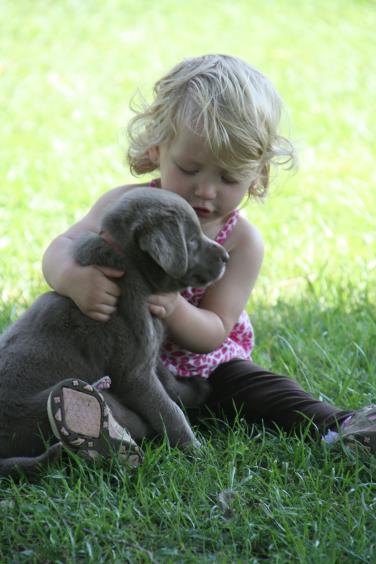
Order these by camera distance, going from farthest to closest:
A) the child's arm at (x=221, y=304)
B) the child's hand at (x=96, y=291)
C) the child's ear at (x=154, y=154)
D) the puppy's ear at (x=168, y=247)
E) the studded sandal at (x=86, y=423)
Answer: the child's ear at (x=154, y=154) < the child's arm at (x=221, y=304) < the child's hand at (x=96, y=291) < the puppy's ear at (x=168, y=247) < the studded sandal at (x=86, y=423)

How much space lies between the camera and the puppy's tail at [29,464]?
301cm

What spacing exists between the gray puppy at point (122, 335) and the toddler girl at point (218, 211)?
0.09 metres

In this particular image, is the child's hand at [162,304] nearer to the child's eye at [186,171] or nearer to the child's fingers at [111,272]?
the child's fingers at [111,272]

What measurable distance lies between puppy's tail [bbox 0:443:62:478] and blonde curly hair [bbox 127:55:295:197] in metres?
A: 1.46

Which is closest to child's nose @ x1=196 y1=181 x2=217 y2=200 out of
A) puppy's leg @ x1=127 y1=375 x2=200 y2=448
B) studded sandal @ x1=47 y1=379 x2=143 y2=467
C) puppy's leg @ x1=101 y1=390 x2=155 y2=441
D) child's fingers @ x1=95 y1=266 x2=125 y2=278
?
child's fingers @ x1=95 y1=266 x2=125 y2=278

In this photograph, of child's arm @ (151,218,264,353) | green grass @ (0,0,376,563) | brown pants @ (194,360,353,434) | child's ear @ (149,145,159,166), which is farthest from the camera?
child's ear @ (149,145,159,166)

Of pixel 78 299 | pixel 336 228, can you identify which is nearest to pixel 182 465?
pixel 78 299

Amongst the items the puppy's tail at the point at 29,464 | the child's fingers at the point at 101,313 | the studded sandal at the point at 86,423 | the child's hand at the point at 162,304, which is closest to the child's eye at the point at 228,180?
the child's hand at the point at 162,304

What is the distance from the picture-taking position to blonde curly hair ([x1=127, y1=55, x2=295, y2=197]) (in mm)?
3719

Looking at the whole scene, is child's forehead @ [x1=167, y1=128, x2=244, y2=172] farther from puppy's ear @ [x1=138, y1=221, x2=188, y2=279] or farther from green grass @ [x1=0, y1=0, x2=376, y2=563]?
green grass @ [x1=0, y1=0, x2=376, y2=563]

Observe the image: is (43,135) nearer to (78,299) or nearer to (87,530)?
(78,299)

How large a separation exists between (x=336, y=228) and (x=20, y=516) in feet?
13.3

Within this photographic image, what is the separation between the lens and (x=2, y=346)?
334cm

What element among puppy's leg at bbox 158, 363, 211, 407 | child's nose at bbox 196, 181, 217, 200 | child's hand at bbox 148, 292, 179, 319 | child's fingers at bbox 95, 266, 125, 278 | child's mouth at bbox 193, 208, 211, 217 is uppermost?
child's nose at bbox 196, 181, 217, 200
